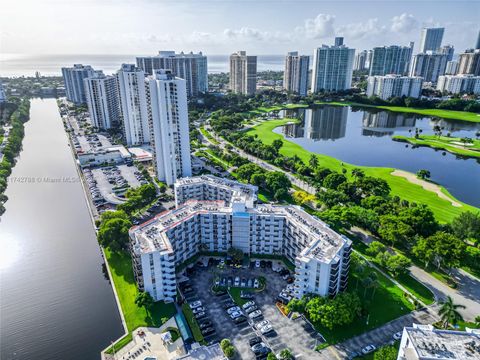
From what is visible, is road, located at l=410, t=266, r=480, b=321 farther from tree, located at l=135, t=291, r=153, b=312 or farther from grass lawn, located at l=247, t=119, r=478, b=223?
tree, located at l=135, t=291, r=153, b=312

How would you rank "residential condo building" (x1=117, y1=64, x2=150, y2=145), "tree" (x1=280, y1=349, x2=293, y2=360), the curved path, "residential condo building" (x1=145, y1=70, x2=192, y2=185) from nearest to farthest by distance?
1. "tree" (x1=280, y1=349, x2=293, y2=360)
2. "residential condo building" (x1=145, y1=70, x2=192, y2=185)
3. the curved path
4. "residential condo building" (x1=117, y1=64, x2=150, y2=145)

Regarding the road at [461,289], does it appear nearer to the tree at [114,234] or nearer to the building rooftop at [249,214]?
the building rooftop at [249,214]

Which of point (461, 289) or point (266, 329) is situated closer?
point (266, 329)

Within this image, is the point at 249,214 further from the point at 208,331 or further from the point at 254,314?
the point at 208,331

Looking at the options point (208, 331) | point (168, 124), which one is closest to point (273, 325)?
point (208, 331)

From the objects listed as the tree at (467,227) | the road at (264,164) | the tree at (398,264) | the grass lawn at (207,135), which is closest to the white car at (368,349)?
the tree at (398,264)

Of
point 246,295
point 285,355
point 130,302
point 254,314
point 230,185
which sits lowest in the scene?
point 254,314

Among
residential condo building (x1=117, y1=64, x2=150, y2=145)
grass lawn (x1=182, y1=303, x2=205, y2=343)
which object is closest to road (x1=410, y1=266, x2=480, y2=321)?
grass lawn (x1=182, y1=303, x2=205, y2=343)
